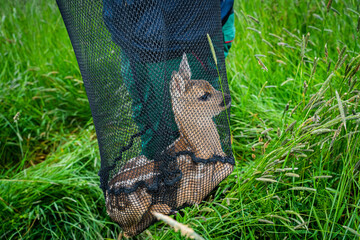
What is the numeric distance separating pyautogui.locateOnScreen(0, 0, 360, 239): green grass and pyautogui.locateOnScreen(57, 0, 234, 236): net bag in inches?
5.8

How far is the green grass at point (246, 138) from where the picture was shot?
3.68 ft

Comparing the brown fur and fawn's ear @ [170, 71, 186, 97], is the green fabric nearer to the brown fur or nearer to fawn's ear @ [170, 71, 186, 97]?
the brown fur

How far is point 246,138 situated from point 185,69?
951 millimetres

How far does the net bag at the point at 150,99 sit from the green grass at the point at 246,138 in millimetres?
148

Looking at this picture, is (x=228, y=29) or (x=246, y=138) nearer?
(x=228, y=29)

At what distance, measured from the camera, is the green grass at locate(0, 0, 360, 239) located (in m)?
1.12

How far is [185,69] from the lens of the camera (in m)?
1.05

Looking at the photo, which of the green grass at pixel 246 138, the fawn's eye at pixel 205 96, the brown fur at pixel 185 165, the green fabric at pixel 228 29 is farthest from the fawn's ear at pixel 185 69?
the green fabric at pixel 228 29

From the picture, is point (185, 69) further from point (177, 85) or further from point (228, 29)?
point (228, 29)

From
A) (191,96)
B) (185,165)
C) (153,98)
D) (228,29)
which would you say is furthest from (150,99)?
(228,29)

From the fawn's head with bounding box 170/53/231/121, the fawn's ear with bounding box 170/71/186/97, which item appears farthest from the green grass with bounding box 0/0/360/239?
the fawn's ear with bounding box 170/71/186/97

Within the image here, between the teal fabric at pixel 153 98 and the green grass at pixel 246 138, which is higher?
the teal fabric at pixel 153 98

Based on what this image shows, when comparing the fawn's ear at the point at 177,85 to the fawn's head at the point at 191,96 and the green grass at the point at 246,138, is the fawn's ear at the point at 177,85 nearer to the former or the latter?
the fawn's head at the point at 191,96

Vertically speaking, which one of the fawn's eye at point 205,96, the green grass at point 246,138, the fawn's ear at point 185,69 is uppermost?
the fawn's ear at point 185,69
